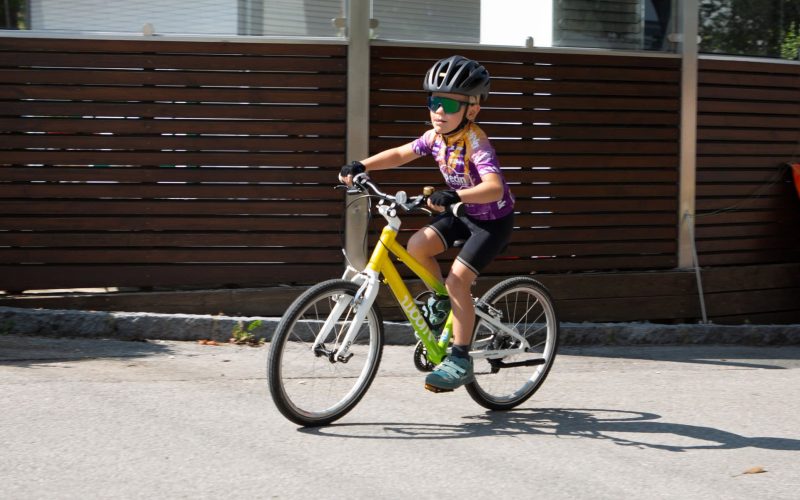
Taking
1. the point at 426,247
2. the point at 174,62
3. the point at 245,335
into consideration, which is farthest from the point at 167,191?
the point at 426,247

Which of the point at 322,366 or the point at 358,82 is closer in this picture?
the point at 322,366

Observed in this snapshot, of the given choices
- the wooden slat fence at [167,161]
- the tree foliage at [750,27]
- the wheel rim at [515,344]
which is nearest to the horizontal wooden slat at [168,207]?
the wooden slat fence at [167,161]

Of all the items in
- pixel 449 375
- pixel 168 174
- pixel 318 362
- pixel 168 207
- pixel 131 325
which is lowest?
pixel 131 325

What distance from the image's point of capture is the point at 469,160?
20.0 ft

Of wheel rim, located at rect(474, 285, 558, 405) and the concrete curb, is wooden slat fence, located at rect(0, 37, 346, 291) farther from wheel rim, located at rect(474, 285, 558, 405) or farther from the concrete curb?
wheel rim, located at rect(474, 285, 558, 405)

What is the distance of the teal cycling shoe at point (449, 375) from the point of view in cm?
593

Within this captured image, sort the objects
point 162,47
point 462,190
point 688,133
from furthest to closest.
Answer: point 688,133, point 162,47, point 462,190

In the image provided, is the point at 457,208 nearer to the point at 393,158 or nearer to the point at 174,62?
the point at 393,158

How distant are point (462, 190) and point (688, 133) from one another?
15.5 feet

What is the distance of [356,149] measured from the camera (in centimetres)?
883

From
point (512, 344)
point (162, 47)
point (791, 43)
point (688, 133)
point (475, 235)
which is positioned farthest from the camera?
point (791, 43)

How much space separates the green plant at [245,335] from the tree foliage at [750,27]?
483cm

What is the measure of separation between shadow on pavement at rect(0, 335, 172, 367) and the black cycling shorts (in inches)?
102

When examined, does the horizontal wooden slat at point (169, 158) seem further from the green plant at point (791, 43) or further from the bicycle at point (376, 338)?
the green plant at point (791, 43)
